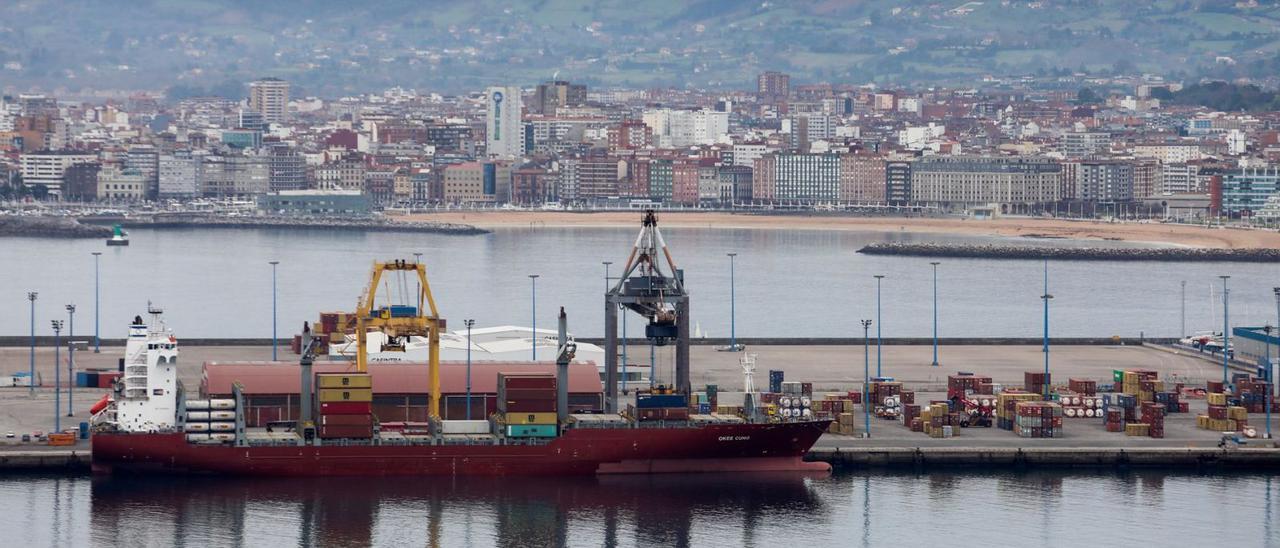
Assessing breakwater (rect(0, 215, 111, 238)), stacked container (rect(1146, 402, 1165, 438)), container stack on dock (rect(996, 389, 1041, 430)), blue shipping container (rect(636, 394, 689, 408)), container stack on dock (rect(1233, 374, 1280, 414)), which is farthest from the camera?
breakwater (rect(0, 215, 111, 238))

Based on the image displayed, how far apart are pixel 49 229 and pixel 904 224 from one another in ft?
145

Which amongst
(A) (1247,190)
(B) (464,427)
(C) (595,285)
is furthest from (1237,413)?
(A) (1247,190)

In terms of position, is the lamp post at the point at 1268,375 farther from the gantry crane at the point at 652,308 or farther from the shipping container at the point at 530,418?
the shipping container at the point at 530,418

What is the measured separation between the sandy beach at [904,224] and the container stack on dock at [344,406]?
268ft

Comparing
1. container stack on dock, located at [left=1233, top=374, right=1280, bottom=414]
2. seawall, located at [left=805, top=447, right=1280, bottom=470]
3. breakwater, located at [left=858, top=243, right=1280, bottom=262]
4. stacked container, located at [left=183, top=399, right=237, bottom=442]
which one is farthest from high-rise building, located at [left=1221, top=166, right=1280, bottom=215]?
stacked container, located at [left=183, top=399, right=237, bottom=442]

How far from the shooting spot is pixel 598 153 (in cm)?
18138

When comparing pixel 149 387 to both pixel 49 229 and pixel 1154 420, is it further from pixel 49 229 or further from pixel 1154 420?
pixel 49 229

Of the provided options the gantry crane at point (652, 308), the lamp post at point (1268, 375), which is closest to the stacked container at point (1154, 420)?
the lamp post at point (1268, 375)

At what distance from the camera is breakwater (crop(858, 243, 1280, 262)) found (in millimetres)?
107438

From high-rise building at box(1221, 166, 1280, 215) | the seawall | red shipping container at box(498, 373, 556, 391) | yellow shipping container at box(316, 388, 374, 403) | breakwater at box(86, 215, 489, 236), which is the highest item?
high-rise building at box(1221, 166, 1280, 215)

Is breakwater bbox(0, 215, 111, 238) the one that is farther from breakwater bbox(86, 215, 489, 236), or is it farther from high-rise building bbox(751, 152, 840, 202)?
high-rise building bbox(751, 152, 840, 202)

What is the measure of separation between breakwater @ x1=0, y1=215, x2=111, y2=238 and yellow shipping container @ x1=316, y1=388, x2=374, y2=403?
8638cm

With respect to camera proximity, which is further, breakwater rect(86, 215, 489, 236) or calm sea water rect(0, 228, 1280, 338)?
breakwater rect(86, 215, 489, 236)

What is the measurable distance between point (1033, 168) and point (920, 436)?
399 ft
